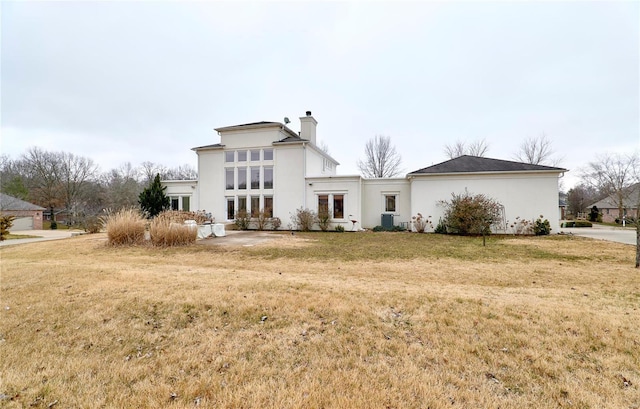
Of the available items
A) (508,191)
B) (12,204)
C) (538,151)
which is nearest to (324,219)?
(508,191)

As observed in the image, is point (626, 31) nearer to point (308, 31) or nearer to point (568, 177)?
point (308, 31)

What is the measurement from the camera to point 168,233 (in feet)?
34.5

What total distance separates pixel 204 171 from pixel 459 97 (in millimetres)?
20039

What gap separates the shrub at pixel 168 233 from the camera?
10.5m

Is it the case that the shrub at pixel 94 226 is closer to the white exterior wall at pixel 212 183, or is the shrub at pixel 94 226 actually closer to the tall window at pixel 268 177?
the white exterior wall at pixel 212 183

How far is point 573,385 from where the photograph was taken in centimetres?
229

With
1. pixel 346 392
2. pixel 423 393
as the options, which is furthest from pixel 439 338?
pixel 346 392

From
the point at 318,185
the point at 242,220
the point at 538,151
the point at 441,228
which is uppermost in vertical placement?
A: the point at 538,151

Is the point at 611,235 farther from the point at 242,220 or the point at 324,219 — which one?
the point at 242,220

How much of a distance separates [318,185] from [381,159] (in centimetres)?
1907

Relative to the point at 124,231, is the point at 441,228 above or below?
below

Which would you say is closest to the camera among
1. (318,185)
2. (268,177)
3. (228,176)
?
(318,185)

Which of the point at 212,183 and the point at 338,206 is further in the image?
the point at 212,183

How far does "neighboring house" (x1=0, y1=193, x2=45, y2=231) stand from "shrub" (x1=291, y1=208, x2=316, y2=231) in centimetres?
3308
